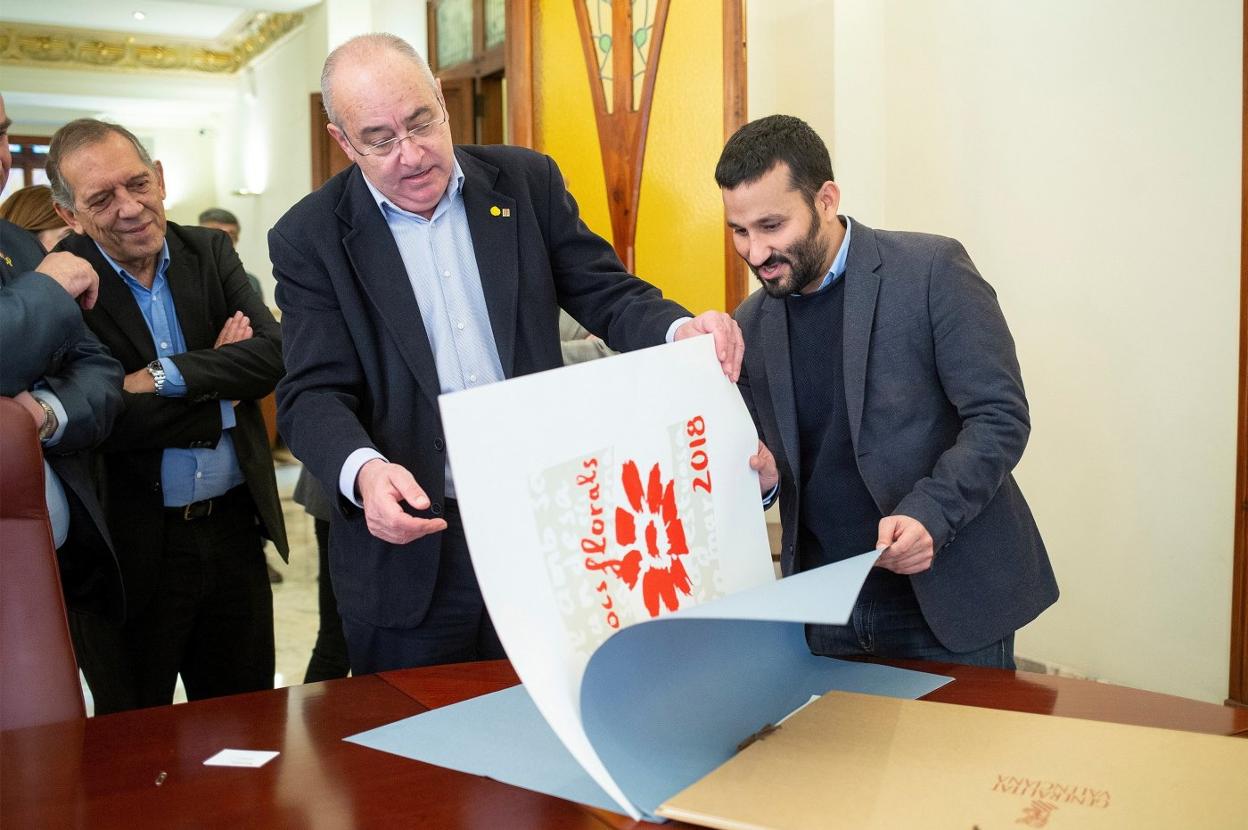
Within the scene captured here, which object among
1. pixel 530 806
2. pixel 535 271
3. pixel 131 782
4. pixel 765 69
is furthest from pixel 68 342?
pixel 765 69

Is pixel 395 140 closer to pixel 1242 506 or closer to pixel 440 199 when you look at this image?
pixel 440 199

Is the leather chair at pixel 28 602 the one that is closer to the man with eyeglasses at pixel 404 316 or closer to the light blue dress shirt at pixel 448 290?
the man with eyeglasses at pixel 404 316

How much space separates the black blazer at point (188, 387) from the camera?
2.23 metres

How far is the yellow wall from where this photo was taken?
147 inches

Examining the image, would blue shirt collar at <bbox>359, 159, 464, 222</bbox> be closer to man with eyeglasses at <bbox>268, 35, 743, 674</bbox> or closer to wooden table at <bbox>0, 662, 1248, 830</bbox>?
man with eyeglasses at <bbox>268, 35, 743, 674</bbox>

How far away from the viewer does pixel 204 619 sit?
2.38 m

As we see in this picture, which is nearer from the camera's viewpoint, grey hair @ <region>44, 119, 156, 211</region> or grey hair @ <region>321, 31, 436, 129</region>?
grey hair @ <region>321, 31, 436, 129</region>

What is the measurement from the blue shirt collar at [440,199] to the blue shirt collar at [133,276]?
2.81 feet

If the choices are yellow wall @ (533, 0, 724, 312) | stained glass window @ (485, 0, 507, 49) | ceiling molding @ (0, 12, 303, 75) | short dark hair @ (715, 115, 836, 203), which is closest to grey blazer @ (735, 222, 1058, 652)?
short dark hair @ (715, 115, 836, 203)

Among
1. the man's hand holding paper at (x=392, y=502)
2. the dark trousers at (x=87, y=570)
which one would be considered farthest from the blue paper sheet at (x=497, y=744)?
the dark trousers at (x=87, y=570)

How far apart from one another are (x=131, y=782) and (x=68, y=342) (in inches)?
40.6

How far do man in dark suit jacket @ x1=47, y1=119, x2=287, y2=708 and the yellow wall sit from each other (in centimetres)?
177

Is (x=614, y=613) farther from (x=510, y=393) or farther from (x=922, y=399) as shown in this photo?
(x=922, y=399)

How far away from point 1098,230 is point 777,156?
1735 millimetres
